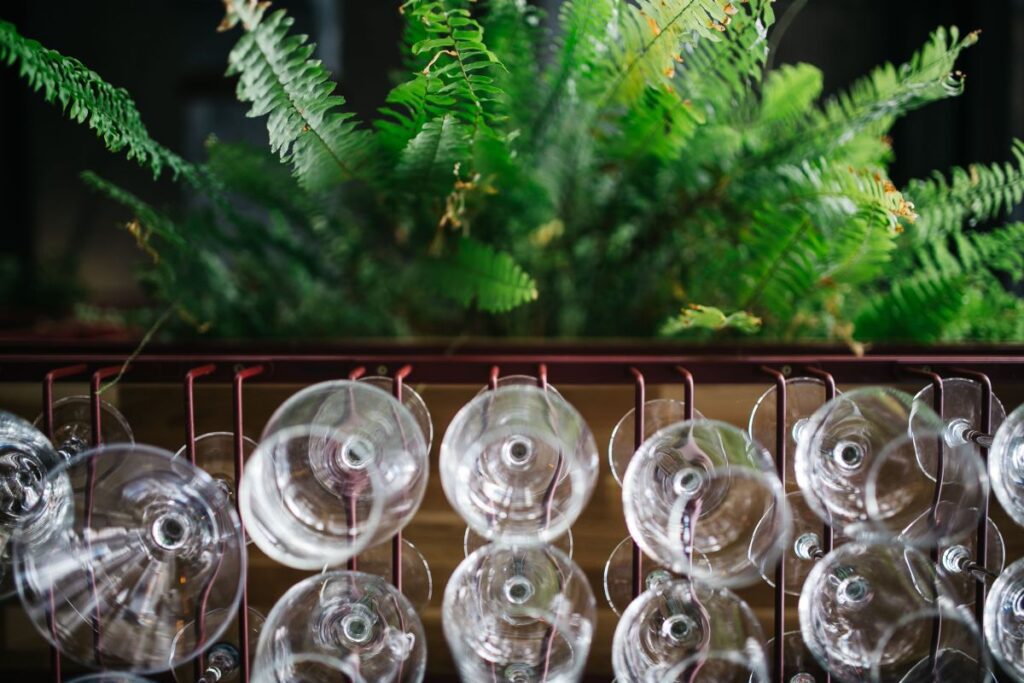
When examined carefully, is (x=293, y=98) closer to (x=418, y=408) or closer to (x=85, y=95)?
(x=85, y=95)

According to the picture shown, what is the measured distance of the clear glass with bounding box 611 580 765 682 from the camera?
19.9 inches

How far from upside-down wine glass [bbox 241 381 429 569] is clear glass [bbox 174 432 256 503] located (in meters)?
0.12

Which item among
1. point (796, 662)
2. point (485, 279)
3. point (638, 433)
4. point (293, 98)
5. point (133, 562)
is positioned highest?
point (293, 98)

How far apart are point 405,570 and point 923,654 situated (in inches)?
17.4

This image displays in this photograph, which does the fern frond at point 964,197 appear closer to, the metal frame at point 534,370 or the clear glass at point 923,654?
the metal frame at point 534,370

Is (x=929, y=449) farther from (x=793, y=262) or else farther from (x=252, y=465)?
(x=252, y=465)

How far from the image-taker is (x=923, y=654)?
1.70 ft

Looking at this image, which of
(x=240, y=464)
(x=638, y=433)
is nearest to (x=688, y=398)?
(x=638, y=433)

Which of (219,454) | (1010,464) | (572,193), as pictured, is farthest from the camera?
(572,193)

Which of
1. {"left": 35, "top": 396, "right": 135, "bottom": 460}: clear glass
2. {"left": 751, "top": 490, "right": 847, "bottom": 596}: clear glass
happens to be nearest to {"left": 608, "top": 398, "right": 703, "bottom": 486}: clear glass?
{"left": 751, "top": 490, "right": 847, "bottom": 596}: clear glass

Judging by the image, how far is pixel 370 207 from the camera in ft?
2.80

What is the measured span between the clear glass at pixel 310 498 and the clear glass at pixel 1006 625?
481 millimetres

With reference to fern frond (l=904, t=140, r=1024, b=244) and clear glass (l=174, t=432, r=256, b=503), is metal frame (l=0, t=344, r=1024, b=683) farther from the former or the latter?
fern frond (l=904, t=140, r=1024, b=244)

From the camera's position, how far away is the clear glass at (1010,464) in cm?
50
